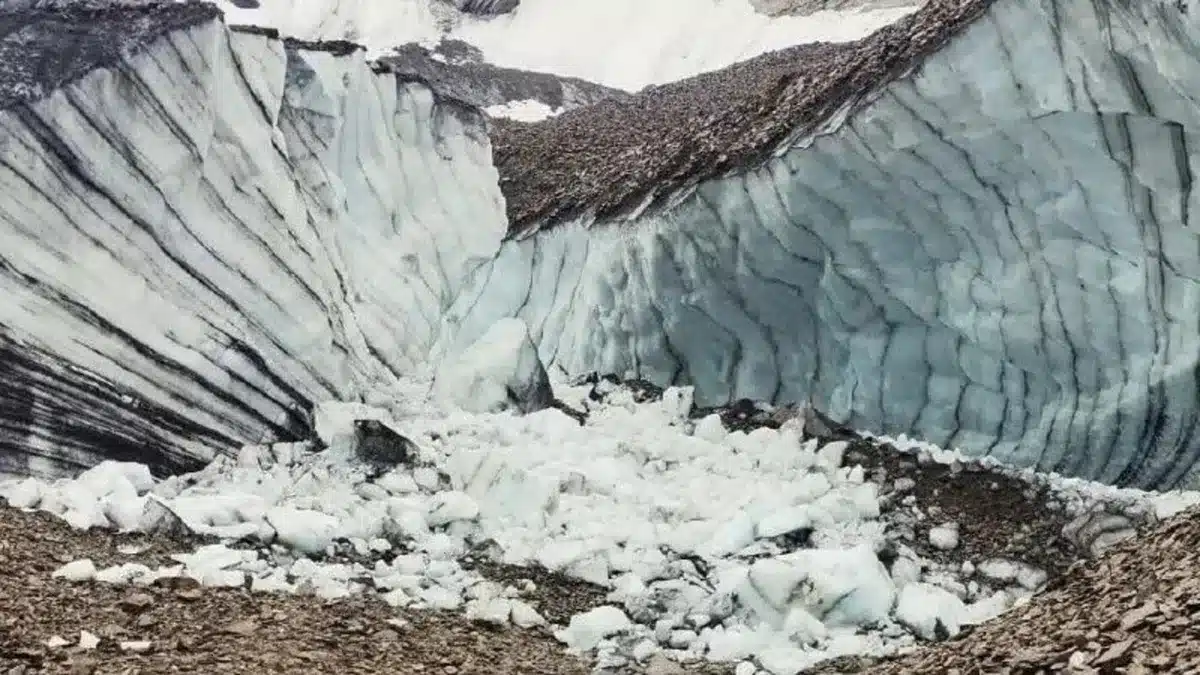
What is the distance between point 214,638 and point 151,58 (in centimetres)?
549

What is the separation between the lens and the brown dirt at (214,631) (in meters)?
4.80

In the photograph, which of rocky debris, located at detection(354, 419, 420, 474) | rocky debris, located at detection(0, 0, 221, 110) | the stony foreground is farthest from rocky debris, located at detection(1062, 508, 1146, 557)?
rocky debris, located at detection(0, 0, 221, 110)

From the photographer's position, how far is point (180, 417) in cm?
851

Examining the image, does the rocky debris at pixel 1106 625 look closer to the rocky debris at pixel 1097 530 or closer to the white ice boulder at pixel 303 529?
the rocky debris at pixel 1097 530

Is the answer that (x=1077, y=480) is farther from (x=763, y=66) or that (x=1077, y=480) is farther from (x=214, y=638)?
(x=763, y=66)

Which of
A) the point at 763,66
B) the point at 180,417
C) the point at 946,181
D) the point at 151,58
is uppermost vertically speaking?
the point at 763,66

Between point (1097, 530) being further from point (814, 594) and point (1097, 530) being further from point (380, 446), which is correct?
point (380, 446)

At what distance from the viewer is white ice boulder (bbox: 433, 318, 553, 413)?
9.98m

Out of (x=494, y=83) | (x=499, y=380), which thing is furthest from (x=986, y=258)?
(x=494, y=83)

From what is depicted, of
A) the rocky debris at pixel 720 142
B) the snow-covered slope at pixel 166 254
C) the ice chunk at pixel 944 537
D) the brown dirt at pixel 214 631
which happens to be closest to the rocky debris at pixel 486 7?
the rocky debris at pixel 720 142

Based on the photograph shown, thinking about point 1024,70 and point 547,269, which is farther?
point 547,269

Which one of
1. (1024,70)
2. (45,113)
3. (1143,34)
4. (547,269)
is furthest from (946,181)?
(45,113)

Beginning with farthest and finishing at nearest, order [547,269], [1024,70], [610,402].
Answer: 1. [547,269]
2. [610,402]
3. [1024,70]

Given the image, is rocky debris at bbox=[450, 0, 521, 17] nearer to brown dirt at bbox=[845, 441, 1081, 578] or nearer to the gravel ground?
brown dirt at bbox=[845, 441, 1081, 578]
